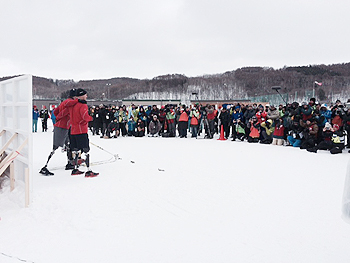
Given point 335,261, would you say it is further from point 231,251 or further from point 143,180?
point 143,180

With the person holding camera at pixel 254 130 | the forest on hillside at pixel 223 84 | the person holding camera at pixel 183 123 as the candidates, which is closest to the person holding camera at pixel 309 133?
the person holding camera at pixel 254 130

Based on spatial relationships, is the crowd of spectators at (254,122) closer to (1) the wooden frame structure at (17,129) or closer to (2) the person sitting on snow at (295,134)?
(2) the person sitting on snow at (295,134)

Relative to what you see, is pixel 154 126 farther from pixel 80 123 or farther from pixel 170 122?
pixel 80 123

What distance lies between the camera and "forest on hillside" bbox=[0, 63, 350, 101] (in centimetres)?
11588

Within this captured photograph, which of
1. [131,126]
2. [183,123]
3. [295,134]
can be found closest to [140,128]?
[131,126]

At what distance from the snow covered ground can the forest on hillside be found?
→ 107 m

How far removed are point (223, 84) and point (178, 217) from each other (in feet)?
411

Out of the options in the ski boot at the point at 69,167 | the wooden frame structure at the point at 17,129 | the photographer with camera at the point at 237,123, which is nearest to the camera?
the wooden frame structure at the point at 17,129

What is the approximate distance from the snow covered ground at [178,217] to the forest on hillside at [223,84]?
10741 cm

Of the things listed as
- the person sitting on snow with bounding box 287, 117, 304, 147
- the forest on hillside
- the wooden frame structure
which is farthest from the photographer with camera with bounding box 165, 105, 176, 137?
the forest on hillside

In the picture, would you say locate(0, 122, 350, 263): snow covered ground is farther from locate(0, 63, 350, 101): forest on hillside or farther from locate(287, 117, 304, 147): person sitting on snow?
locate(0, 63, 350, 101): forest on hillside

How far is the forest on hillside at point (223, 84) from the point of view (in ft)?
380

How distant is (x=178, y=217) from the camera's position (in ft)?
13.0

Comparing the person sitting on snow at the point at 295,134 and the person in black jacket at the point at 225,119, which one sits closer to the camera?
the person sitting on snow at the point at 295,134
